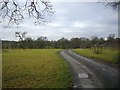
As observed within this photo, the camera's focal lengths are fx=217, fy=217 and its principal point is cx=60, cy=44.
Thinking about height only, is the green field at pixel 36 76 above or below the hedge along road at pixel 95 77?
below

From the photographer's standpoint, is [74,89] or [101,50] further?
[101,50]

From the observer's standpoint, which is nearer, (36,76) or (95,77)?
(95,77)

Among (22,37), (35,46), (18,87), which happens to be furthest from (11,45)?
(18,87)

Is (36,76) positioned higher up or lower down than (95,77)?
lower down

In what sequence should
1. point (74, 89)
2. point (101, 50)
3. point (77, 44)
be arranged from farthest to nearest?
point (77, 44), point (101, 50), point (74, 89)

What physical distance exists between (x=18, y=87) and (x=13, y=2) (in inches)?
190

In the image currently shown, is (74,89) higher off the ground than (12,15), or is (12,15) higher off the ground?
(12,15)

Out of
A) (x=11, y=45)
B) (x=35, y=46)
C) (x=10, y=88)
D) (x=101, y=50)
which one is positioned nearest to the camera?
(x=10, y=88)

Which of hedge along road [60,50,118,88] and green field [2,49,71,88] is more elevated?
hedge along road [60,50,118,88]

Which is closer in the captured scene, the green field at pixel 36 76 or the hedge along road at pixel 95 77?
the hedge along road at pixel 95 77

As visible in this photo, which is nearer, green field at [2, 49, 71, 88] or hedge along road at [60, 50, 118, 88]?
hedge along road at [60, 50, 118, 88]

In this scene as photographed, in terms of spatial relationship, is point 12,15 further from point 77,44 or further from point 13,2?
point 77,44

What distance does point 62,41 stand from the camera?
428 feet

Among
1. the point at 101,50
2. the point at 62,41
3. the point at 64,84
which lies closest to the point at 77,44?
the point at 62,41
